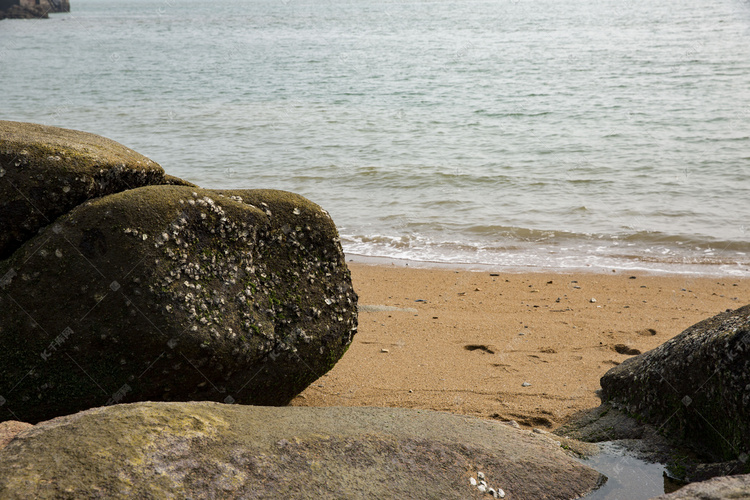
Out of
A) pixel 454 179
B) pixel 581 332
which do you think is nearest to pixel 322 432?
pixel 581 332

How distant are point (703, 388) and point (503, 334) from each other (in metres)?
2.69

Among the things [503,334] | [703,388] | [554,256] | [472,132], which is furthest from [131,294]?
[472,132]

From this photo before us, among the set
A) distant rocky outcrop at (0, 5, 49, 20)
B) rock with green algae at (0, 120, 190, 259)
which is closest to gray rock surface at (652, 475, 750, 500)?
rock with green algae at (0, 120, 190, 259)

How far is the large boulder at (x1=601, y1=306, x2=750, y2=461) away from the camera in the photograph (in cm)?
275

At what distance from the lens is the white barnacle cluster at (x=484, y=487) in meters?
2.49

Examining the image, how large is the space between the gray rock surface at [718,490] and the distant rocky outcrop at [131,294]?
87.6 inches

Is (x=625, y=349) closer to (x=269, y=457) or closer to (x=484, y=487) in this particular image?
(x=484, y=487)

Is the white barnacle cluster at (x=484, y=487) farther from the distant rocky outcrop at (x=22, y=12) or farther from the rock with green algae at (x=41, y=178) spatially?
the distant rocky outcrop at (x=22, y=12)

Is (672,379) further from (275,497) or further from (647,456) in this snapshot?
(275,497)

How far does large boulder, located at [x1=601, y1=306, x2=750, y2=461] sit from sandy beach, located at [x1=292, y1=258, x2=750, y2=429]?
75cm

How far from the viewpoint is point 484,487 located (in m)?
2.51

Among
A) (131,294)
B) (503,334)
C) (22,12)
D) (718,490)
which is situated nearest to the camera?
(718,490)

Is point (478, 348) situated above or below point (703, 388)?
below

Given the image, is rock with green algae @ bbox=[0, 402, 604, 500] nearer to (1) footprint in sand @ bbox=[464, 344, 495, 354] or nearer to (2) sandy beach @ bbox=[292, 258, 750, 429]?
(2) sandy beach @ bbox=[292, 258, 750, 429]
